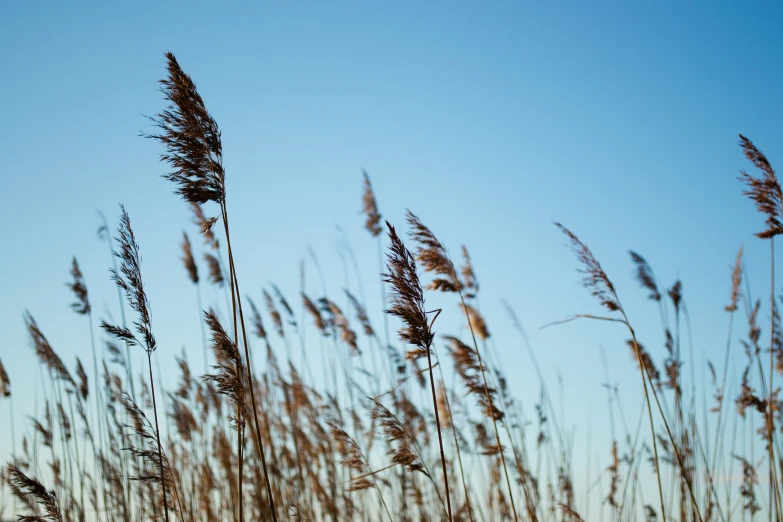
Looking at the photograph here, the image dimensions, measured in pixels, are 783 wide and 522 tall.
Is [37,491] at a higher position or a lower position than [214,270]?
lower

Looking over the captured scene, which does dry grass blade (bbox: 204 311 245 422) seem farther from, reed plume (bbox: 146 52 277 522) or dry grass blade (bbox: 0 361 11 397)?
dry grass blade (bbox: 0 361 11 397)

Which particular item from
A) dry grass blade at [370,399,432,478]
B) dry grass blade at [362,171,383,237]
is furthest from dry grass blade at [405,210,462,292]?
dry grass blade at [362,171,383,237]

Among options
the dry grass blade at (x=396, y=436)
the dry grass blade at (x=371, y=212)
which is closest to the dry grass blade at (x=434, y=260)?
the dry grass blade at (x=396, y=436)

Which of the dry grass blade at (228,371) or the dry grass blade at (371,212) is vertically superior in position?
the dry grass blade at (371,212)

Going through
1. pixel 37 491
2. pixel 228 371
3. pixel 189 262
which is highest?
pixel 189 262

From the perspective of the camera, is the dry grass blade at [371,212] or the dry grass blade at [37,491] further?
the dry grass blade at [371,212]

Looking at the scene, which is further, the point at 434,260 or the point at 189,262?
the point at 189,262

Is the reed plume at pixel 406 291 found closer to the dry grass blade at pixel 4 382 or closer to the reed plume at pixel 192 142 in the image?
the reed plume at pixel 192 142

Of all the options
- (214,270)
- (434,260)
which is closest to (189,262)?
(214,270)

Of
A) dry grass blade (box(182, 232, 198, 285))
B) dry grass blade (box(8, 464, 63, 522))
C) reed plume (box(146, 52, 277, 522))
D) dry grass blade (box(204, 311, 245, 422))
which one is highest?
dry grass blade (box(182, 232, 198, 285))

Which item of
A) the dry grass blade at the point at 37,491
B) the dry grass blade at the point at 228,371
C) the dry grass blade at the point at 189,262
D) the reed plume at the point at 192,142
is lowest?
the dry grass blade at the point at 37,491

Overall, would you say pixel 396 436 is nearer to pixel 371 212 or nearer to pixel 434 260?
pixel 434 260

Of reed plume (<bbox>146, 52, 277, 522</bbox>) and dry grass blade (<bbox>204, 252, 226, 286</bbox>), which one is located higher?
dry grass blade (<bbox>204, 252, 226, 286</bbox>)

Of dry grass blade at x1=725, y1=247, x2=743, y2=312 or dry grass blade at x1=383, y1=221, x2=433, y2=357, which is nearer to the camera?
dry grass blade at x1=383, y1=221, x2=433, y2=357
